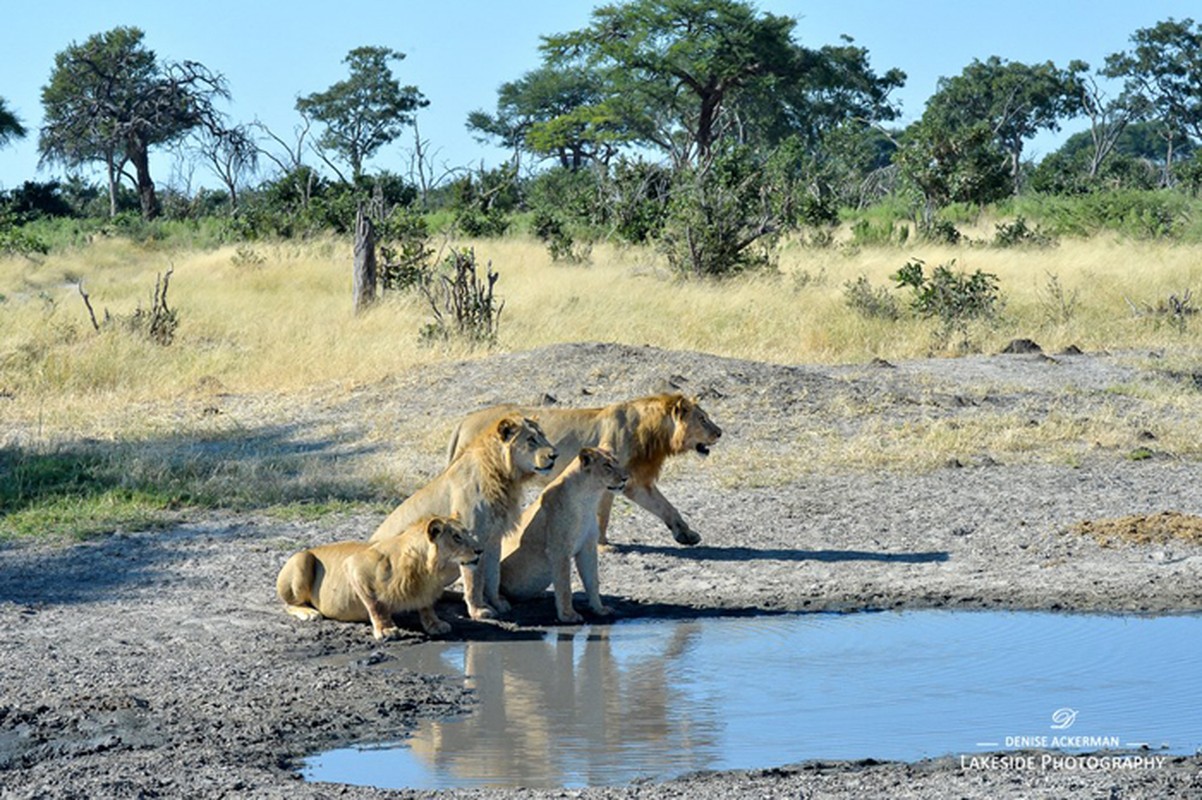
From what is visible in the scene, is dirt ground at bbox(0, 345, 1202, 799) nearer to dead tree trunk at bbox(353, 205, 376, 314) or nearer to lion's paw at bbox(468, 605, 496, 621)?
lion's paw at bbox(468, 605, 496, 621)

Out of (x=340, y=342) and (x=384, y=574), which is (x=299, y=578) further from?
(x=340, y=342)

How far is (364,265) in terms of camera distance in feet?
69.5

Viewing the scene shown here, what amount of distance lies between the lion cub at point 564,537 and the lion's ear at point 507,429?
0.32 metres

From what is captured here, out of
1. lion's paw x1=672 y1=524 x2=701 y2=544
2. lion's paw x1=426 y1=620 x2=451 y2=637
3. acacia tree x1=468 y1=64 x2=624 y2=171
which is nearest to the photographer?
lion's paw x1=426 y1=620 x2=451 y2=637

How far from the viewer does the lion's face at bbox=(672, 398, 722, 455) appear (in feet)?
30.9

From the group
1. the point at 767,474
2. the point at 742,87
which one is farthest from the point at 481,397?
the point at 742,87

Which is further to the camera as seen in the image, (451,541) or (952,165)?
(952,165)

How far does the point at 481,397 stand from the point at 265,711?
8.14m

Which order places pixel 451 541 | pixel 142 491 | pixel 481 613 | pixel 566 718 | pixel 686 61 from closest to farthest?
pixel 566 718 → pixel 451 541 → pixel 481 613 → pixel 142 491 → pixel 686 61

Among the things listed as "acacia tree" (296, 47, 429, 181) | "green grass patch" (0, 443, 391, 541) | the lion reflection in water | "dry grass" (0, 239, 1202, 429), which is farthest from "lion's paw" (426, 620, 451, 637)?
"acacia tree" (296, 47, 429, 181)

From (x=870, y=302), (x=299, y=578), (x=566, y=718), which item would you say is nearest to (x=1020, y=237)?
(x=870, y=302)

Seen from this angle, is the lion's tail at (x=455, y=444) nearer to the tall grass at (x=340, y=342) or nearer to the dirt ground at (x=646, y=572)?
the dirt ground at (x=646, y=572)

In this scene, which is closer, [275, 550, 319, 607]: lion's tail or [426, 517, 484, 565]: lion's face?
[426, 517, 484, 565]: lion's face

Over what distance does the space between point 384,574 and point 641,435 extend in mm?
2305
